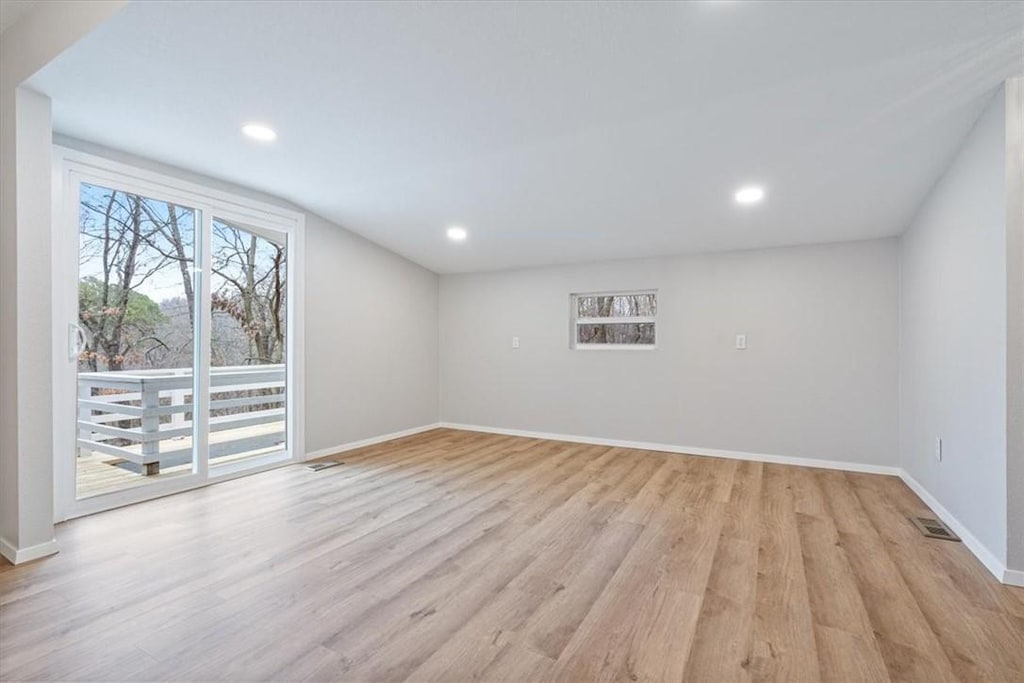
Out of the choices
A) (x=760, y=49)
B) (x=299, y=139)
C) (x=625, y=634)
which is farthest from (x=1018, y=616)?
(x=299, y=139)

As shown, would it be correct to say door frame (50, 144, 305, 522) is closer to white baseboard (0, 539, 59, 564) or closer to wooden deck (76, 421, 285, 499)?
wooden deck (76, 421, 285, 499)

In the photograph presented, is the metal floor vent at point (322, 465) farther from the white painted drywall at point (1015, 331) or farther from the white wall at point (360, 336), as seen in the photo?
the white painted drywall at point (1015, 331)

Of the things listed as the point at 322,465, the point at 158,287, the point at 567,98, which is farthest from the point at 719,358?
the point at 158,287

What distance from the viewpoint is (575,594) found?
1.92 m

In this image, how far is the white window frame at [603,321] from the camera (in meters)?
4.66

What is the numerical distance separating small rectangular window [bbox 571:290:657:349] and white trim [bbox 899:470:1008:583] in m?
2.26

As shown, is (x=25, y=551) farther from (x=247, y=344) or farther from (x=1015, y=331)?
(x=1015, y=331)

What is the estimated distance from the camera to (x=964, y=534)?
243 cm

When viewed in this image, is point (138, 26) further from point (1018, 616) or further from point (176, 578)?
point (1018, 616)

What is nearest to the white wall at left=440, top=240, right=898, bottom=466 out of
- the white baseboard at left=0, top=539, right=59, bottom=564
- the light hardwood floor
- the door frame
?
the light hardwood floor

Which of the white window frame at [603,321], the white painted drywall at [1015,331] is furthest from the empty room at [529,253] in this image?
the white window frame at [603,321]

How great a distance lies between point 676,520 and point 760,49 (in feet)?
8.02

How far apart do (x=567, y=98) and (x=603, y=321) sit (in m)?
2.97

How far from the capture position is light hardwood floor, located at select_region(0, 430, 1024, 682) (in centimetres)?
150
